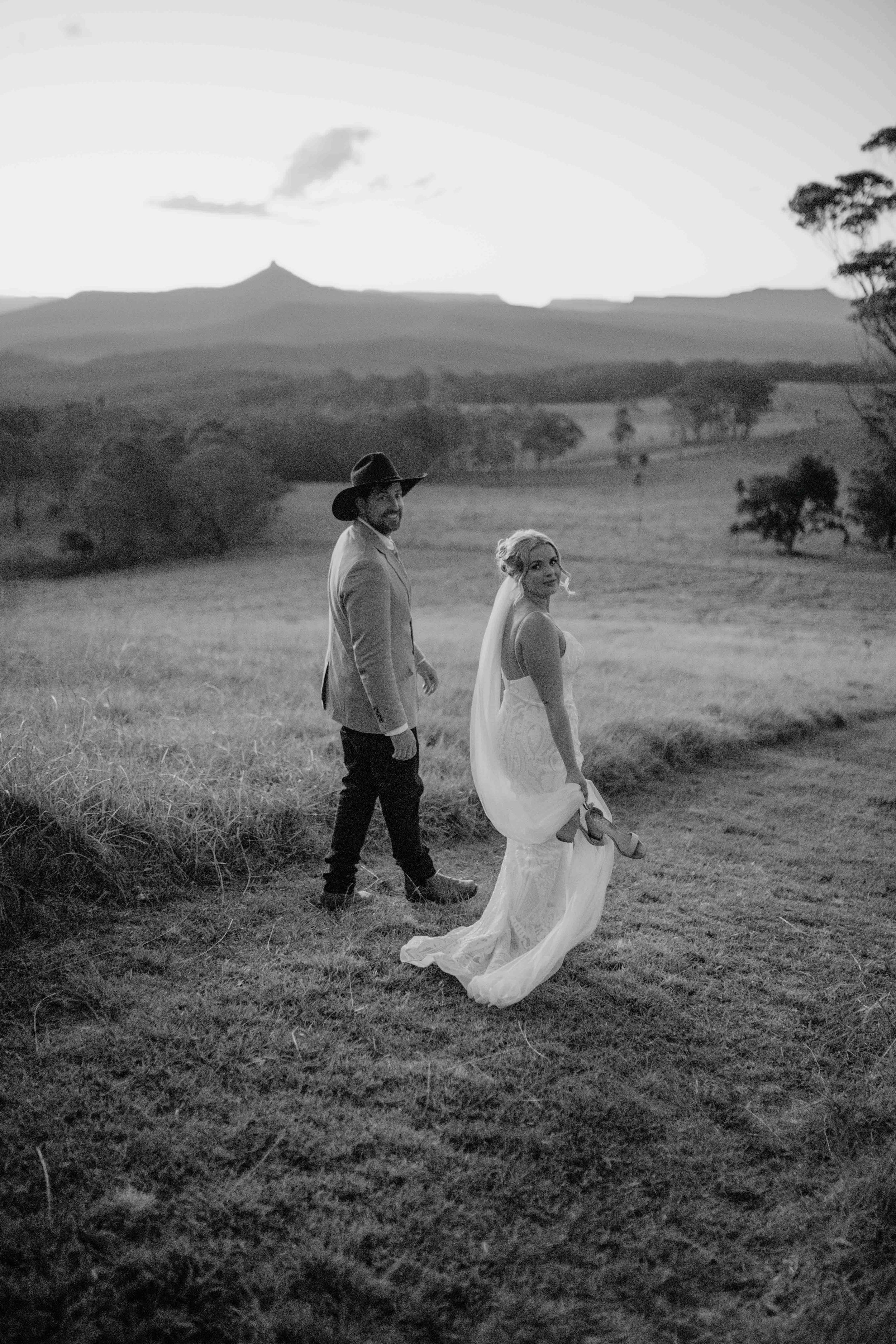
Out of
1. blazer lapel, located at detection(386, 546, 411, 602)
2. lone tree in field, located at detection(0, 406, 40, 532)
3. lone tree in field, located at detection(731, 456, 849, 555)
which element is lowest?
blazer lapel, located at detection(386, 546, 411, 602)

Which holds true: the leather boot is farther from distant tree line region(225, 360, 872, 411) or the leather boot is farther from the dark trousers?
distant tree line region(225, 360, 872, 411)

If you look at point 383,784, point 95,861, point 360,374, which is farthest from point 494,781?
point 360,374

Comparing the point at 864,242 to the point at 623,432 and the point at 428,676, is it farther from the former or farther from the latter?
the point at 623,432

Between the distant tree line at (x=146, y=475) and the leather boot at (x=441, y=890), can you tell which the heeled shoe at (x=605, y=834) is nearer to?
the leather boot at (x=441, y=890)

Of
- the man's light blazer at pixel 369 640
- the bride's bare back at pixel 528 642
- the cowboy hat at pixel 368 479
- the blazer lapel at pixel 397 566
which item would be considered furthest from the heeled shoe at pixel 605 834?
the cowboy hat at pixel 368 479

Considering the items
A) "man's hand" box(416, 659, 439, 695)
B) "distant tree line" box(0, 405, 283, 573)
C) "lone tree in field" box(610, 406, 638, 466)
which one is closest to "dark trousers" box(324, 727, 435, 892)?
"man's hand" box(416, 659, 439, 695)

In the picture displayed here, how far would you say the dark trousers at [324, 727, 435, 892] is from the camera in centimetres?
473

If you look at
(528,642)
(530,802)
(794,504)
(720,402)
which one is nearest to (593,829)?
(530,802)

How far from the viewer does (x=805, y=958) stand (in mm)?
4625

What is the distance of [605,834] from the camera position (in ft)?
13.4

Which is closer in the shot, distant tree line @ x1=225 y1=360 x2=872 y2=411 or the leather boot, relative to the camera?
the leather boot

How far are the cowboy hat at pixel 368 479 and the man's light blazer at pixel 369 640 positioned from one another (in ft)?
0.44

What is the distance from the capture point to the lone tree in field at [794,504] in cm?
4634

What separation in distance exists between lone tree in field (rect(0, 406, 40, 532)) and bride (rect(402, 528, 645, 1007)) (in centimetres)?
5686
